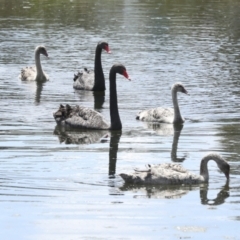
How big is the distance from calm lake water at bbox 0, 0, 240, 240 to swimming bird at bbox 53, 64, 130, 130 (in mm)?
157

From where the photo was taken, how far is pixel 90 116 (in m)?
15.5

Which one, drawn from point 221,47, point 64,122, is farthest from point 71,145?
point 221,47

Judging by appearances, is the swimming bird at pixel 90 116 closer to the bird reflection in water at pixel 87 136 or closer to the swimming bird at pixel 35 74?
the bird reflection in water at pixel 87 136

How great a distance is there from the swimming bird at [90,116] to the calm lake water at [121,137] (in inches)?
6.2

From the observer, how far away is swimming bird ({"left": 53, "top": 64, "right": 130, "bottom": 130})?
50.5 ft

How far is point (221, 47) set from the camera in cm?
2512

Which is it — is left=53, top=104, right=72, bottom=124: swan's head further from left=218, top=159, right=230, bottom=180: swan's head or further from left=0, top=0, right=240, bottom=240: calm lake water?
left=218, top=159, right=230, bottom=180: swan's head

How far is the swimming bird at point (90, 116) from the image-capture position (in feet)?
50.5

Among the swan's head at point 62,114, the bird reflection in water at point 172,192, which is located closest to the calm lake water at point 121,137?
the bird reflection in water at point 172,192

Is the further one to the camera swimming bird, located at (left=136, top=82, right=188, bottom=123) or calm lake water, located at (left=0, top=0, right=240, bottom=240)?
swimming bird, located at (left=136, top=82, right=188, bottom=123)

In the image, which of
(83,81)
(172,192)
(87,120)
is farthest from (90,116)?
(83,81)

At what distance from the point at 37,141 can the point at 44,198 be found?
345 cm

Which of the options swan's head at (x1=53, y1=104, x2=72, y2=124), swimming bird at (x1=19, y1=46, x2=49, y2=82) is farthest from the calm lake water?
swimming bird at (x1=19, y1=46, x2=49, y2=82)

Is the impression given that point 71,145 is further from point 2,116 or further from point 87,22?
point 87,22
